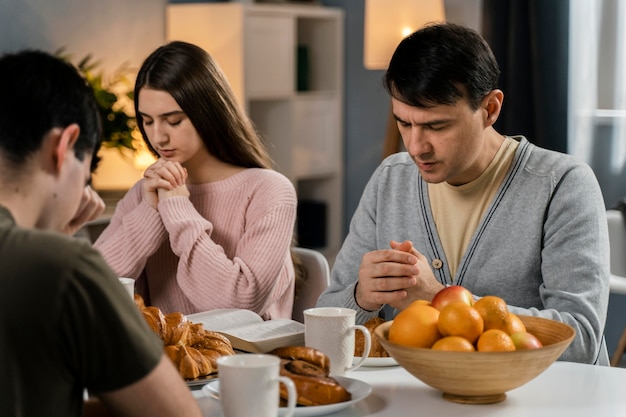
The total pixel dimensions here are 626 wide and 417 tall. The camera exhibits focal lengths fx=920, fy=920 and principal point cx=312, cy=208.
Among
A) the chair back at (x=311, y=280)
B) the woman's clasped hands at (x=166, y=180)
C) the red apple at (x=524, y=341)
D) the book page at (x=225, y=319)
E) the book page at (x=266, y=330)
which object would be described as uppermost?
the woman's clasped hands at (x=166, y=180)

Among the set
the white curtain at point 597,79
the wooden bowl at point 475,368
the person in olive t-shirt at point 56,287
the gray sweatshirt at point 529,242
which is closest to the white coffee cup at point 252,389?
the person in olive t-shirt at point 56,287

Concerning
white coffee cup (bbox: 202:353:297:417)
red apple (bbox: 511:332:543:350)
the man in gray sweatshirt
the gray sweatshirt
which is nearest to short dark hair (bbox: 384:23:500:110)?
the man in gray sweatshirt

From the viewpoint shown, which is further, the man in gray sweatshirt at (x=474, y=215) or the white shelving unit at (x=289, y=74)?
the white shelving unit at (x=289, y=74)

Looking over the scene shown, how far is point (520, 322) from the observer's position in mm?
1360

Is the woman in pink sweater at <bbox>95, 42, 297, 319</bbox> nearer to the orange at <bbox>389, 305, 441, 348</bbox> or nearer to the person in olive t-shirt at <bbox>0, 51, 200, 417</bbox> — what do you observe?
the orange at <bbox>389, 305, 441, 348</bbox>

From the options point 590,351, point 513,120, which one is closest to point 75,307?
point 590,351

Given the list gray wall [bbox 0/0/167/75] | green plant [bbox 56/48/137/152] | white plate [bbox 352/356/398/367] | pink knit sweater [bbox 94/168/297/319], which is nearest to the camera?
white plate [bbox 352/356/398/367]

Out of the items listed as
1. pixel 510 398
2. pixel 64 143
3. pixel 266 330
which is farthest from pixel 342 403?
pixel 64 143

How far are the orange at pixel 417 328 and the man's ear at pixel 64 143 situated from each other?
0.55m

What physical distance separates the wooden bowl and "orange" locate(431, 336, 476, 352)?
22mm

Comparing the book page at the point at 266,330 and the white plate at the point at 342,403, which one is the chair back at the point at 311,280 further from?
the white plate at the point at 342,403

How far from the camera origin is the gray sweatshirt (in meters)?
1.75

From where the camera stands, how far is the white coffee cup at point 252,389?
113cm

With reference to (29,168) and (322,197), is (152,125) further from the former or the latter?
(322,197)
